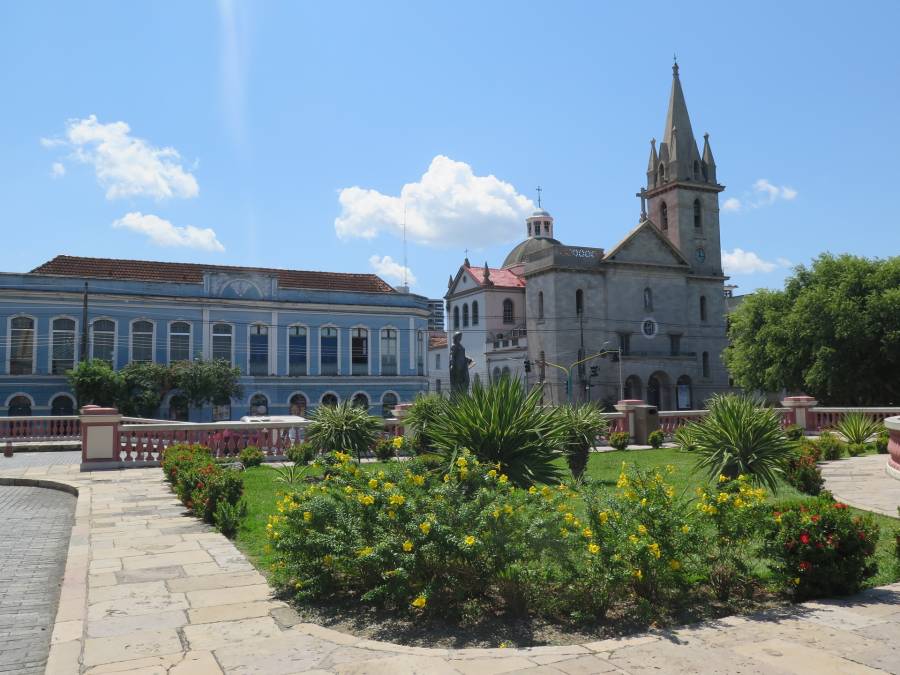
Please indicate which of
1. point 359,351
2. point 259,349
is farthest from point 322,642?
point 359,351

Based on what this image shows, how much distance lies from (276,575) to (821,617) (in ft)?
15.2

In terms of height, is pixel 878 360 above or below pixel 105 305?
below

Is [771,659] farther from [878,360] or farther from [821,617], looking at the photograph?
[878,360]

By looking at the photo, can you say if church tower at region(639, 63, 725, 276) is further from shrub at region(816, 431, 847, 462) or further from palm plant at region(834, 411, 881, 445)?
shrub at region(816, 431, 847, 462)

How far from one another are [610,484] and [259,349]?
109ft

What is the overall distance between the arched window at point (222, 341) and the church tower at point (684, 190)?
123 feet

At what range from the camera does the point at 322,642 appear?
5.30 m

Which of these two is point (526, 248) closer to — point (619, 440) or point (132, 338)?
point (132, 338)

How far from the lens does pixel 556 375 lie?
55219mm

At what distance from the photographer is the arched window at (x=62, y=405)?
3888 centimetres

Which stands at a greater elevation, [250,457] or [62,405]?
[62,405]

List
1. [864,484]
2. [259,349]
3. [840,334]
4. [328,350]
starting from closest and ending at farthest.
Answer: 1. [864,484]
2. [840,334]
3. [259,349]
4. [328,350]

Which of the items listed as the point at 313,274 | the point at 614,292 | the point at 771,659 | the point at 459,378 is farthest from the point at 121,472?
the point at 614,292

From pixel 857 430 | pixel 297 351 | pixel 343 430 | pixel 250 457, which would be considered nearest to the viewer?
pixel 343 430
